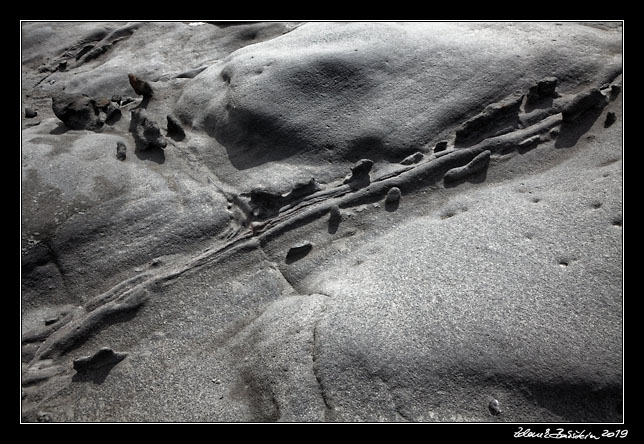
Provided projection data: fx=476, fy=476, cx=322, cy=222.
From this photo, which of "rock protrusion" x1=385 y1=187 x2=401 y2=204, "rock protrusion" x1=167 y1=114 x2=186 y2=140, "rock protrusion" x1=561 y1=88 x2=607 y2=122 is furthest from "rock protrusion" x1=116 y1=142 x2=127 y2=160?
"rock protrusion" x1=561 y1=88 x2=607 y2=122

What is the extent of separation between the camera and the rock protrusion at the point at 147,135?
3371 millimetres

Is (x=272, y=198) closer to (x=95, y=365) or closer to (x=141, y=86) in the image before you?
(x=95, y=365)

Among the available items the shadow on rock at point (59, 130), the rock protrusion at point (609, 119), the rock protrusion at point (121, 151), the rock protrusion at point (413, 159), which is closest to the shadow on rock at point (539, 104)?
the rock protrusion at point (609, 119)

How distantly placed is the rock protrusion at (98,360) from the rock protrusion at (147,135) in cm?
162

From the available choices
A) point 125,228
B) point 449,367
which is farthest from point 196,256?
Answer: point 449,367

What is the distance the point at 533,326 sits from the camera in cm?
204

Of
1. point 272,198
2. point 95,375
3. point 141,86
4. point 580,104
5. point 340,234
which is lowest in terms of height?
point 95,375

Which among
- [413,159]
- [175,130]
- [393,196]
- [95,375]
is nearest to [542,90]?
[413,159]

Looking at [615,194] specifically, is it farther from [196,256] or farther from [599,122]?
[196,256]

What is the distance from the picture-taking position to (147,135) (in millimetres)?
3393

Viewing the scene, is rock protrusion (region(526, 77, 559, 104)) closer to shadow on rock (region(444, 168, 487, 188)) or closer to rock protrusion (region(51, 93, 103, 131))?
shadow on rock (region(444, 168, 487, 188))

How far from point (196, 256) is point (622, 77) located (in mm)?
3179

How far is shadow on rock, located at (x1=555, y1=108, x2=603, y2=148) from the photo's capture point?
10.1ft

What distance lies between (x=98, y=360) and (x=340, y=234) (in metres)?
1.40
